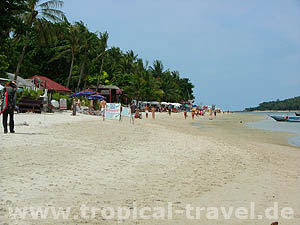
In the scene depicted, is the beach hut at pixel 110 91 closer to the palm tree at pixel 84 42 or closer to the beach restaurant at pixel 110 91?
the beach restaurant at pixel 110 91

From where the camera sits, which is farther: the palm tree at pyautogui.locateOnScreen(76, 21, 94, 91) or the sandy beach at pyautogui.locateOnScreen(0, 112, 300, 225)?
the palm tree at pyautogui.locateOnScreen(76, 21, 94, 91)

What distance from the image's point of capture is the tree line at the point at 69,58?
28.7 meters

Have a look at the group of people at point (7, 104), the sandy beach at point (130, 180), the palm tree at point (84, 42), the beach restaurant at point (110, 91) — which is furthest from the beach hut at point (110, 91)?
the sandy beach at point (130, 180)

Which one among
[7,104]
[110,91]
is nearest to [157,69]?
[110,91]

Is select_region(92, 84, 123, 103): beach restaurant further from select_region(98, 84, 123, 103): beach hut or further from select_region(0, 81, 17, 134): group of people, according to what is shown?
select_region(0, 81, 17, 134): group of people

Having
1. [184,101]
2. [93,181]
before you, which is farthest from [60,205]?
[184,101]

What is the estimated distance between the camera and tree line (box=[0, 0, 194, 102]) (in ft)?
94.2

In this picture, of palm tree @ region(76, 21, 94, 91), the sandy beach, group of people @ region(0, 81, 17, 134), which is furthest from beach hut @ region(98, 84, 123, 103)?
the sandy beach

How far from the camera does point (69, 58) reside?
154 ft

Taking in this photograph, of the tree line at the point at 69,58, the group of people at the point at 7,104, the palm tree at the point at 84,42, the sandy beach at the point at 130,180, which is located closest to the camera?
the sandy beach at the point at 130,180

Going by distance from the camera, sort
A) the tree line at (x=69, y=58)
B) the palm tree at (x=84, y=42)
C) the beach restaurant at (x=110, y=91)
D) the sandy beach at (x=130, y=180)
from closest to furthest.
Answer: the sandy beach at (x=130, y=180) → the tree line at (x=69, y=58) → the palm tree at (x=84, y=42) → the beach restaurant at (x=110, y=91)

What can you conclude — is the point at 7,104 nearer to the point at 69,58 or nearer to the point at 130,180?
the point at 130,180

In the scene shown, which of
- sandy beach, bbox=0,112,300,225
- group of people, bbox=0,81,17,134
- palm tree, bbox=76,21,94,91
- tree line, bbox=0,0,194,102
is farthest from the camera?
palm tree, bbox=76,21,94,91

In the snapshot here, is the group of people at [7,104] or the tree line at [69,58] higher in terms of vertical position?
the tree line at [69,58]
